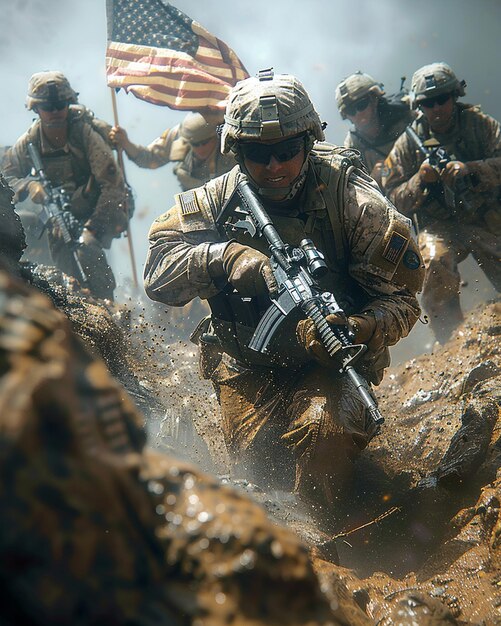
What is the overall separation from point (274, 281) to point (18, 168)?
599 centimetres

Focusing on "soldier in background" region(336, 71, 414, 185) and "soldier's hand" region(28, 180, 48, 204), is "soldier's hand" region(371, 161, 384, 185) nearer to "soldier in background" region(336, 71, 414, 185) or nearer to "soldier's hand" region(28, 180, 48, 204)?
"soldier in background" region(336, 71, 414, 185)

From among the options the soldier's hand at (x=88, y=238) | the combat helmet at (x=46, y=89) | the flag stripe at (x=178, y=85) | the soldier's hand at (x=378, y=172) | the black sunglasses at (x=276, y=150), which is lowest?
the soldier's hand at (x=88, y=238)

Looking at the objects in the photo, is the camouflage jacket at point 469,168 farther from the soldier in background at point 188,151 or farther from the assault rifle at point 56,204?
the assault rifle at point 56,204

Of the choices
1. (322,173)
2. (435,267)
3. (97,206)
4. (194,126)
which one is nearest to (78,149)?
(97,206)

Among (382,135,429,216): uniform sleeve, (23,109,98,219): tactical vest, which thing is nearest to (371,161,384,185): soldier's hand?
(382,135,429,216): uniform sleeve

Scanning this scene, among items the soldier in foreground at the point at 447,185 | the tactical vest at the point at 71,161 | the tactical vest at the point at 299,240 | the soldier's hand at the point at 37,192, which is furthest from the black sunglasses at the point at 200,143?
the tactical vest at the point at 299,240

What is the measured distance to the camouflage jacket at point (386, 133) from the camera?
8312 mm

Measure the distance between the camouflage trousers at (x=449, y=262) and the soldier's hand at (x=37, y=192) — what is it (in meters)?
4.28

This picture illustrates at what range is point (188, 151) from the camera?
9484 mm

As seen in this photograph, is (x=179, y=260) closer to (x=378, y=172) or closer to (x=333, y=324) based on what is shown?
(x=333, y=324)

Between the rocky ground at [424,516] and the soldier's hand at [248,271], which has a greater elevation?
the soldier's hand at [248,271]

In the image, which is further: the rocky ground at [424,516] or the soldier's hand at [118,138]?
the soldier's hand at [118,138]

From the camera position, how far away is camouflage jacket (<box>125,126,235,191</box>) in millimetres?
8766

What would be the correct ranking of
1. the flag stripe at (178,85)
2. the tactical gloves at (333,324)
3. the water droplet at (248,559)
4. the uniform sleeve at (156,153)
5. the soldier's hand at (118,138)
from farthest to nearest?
the uniform sleeve at (156,153) < the flag stripe at (178,85) < the soldier's hand at (118,138) < the tactical gloves at (333,324) < the water droplet at (248,559)
